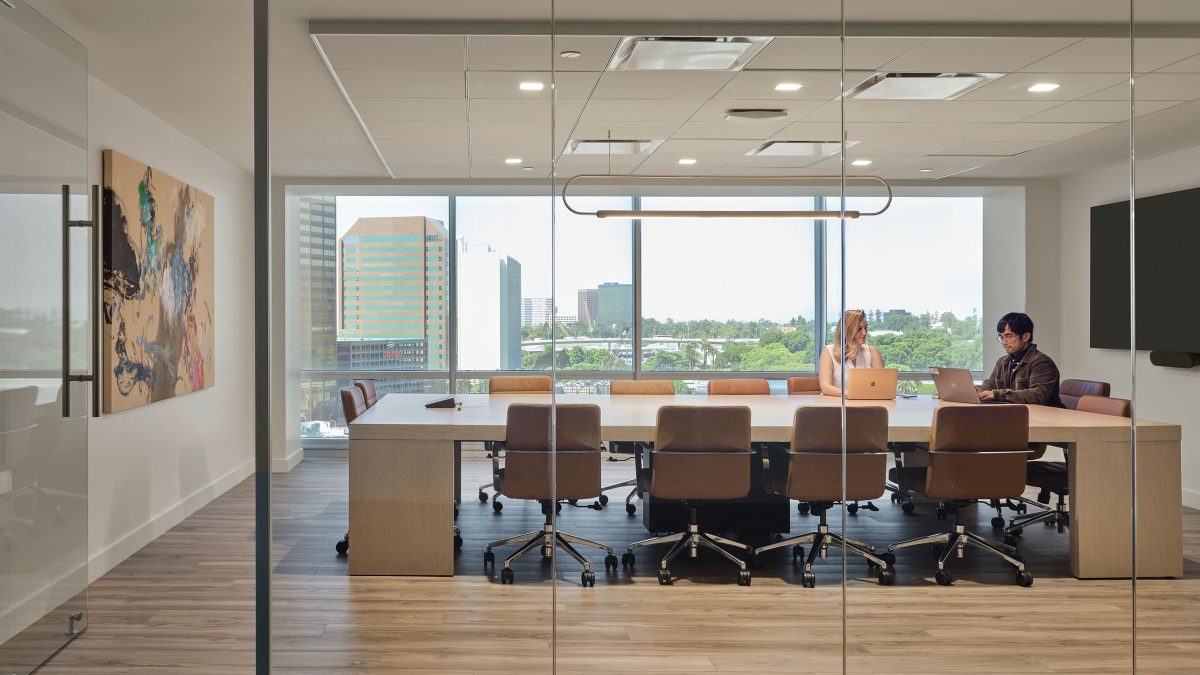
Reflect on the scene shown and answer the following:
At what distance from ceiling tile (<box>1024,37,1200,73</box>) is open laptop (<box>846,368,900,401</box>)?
1325 millimetres

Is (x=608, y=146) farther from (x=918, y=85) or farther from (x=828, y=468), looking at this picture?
(x=828, y=468)

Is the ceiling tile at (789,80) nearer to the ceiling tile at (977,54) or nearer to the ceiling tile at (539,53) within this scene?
the ceiling tile at (977,54)

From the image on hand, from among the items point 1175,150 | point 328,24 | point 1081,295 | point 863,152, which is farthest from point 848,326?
point 328,24

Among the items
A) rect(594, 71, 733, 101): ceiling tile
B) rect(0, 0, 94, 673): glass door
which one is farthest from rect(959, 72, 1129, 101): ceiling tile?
rect(0, 0, 94, 673): glass door

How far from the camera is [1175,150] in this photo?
10.4ft

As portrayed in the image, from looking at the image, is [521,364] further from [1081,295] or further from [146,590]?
[146,590]

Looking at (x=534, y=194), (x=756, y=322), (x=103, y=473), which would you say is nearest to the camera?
(x=756, y=322)

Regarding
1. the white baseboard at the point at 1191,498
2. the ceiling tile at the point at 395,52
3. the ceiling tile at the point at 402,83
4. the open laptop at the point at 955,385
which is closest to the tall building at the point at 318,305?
the ceiling tile at the point at 402,83

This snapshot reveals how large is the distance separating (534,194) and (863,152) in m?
1.23

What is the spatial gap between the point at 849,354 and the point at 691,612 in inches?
44.4

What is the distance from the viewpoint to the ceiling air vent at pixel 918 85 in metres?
3.04

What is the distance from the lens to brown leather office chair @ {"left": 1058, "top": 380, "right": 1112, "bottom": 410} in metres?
3.05

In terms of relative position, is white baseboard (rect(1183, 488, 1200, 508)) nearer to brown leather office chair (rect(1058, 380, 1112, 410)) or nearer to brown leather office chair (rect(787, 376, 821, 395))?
brown leather office chair (rect(1058, 380, 1112, 410))

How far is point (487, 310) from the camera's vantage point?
9.77ft
